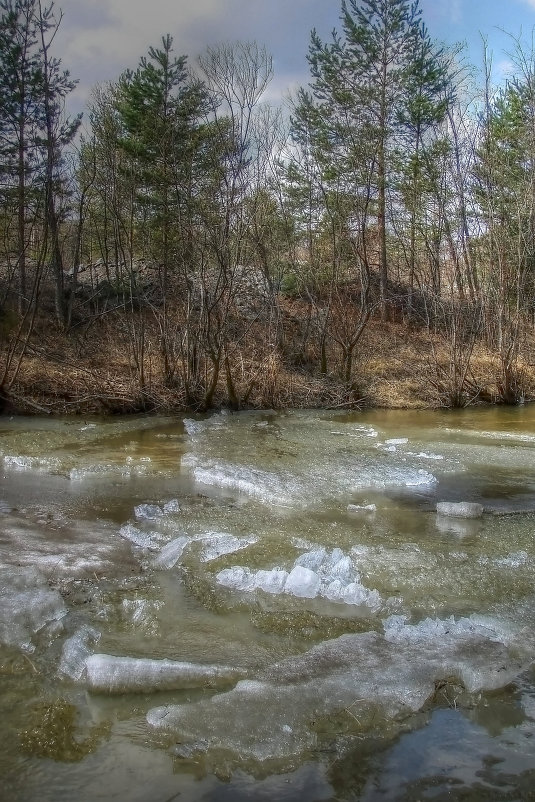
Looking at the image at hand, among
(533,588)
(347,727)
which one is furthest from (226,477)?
(347,727)

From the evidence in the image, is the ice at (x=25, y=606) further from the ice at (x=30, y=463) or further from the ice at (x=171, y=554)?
the ice at (x=30, y=463)

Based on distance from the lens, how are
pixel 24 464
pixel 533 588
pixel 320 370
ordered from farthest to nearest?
1. pixel 320 370
2. pixel 24 464
3. pixel 533 588

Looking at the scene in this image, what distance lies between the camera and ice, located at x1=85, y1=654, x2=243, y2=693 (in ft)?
10.4

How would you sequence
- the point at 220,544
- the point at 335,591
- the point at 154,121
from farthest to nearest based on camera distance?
the point at 154,121 < the point at 220,544 < the point at 335,591

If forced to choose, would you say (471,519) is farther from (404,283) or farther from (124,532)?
(404,283)

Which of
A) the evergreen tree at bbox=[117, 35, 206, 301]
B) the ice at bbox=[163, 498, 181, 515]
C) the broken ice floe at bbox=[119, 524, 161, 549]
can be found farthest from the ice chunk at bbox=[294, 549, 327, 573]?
the evergreen tree at bbox=[117, 35, 206, 301]

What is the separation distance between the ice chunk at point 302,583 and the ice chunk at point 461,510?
90.2 inches

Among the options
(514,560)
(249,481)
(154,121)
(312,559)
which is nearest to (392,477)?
(249,481)

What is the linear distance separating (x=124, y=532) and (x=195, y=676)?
255 centimetres

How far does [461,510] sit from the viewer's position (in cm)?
630

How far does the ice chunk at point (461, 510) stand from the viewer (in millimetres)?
6270

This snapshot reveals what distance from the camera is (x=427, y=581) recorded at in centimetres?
466

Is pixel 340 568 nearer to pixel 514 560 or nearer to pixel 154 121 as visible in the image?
pixel 514 560

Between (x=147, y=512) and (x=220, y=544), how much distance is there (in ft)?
3.97
